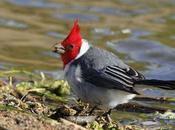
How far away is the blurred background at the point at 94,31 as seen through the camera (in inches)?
376

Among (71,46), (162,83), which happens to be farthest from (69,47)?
(162,83)

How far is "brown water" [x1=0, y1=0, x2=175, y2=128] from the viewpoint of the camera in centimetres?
949

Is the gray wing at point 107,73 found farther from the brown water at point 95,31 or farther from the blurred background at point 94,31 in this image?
the blurred background at point 94,31

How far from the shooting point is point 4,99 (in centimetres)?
647

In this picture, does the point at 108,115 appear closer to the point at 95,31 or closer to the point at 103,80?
the point at 103,80

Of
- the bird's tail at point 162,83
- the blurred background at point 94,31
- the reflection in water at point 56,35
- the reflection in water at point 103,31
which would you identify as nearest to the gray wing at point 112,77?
the bird's tail at point 162,83

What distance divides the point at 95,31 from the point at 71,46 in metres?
4.72

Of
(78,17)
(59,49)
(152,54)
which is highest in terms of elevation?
(59,49)

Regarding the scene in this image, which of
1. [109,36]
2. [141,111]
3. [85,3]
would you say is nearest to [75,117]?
[141,111]

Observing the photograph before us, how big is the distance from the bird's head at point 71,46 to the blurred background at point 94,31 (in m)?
2.24

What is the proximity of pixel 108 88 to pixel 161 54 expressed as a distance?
387cm

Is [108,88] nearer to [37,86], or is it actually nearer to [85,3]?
[37,86]

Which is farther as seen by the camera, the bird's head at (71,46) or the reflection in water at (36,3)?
the reflection in water at (36,3)

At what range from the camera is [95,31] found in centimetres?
1130
